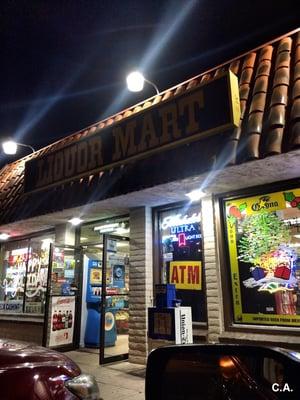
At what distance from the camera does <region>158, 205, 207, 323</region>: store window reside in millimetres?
7348

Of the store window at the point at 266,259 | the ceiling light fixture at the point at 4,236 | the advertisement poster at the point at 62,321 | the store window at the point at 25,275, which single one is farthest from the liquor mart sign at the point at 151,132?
the ceiling light fixture at the point at 4,236

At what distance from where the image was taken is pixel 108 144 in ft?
25.5

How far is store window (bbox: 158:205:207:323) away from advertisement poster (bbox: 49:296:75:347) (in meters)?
3.19

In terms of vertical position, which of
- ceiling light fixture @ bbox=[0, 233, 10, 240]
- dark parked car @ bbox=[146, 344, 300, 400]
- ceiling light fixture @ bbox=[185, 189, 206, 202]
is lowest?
dark parked car @ bbox=[146, 344, 300, 400]

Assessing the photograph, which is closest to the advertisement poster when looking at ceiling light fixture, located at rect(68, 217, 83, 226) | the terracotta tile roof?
ceiling light fixture, located at rect(68, 217, 83, 226)

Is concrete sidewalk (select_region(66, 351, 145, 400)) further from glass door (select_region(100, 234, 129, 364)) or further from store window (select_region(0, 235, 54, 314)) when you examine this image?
store window (select_region(0, 235, 54, 314))

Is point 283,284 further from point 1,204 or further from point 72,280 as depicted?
point 1,204

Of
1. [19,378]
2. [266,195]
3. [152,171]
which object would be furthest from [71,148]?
[19,378]

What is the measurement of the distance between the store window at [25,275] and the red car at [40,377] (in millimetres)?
8066

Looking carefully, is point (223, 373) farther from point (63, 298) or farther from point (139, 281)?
point (63, 298)

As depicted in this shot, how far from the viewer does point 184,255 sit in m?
7.72

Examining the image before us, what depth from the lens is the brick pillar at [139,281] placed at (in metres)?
7.61

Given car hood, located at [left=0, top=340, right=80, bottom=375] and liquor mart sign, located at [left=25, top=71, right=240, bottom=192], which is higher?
liquor mart sign, located at [left=25, top=71, right=240, bottom=192]

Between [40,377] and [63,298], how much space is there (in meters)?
7.27
